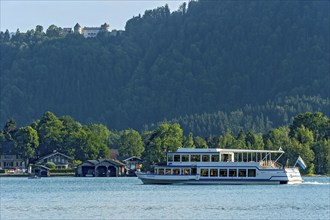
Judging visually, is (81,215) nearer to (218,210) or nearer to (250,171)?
(218,210)

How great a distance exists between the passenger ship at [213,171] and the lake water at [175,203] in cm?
678

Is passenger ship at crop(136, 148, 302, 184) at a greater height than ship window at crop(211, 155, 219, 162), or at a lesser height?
lesser

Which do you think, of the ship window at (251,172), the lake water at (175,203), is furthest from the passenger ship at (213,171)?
the lake water at (175,203)

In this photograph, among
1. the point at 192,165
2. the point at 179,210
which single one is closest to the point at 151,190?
the point at 192,165

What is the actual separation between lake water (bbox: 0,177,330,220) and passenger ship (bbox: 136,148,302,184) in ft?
22.3

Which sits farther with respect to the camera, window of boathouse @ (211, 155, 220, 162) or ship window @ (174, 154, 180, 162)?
window of boathouse @ (211, 155, 220, 162)

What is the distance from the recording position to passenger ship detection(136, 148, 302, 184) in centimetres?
14400

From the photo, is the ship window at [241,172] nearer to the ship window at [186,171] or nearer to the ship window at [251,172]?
the ship window at [251,172]

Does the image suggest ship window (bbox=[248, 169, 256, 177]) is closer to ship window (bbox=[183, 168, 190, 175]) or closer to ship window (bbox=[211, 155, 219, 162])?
ship window (bbox=[211, 155, 219, 162])

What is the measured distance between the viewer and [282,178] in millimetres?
143750

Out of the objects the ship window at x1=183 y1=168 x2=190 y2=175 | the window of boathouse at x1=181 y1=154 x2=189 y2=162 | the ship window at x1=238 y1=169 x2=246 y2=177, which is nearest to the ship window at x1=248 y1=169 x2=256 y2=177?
the ship window at x1=238 y1=169 x2=246 y2=177

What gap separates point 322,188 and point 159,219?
55921 millimetres

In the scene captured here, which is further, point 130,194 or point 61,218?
point 130,194

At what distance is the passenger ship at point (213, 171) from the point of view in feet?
472
